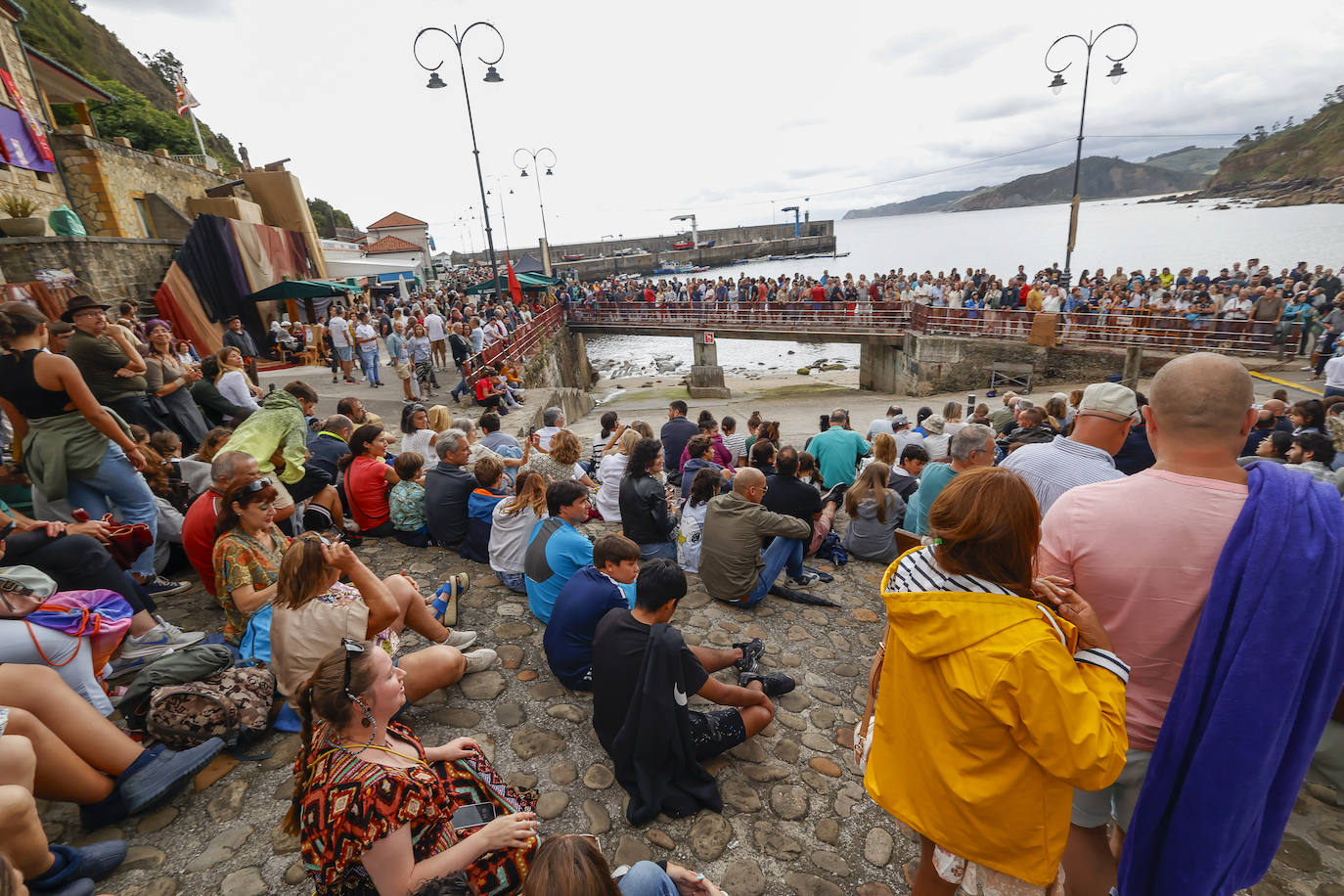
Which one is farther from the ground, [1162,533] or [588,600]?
[1162,533]

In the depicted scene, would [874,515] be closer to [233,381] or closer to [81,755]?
[81,755]

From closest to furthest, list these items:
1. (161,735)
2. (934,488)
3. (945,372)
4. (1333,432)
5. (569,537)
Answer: (161,735) → (569,537) → (934,488) → (1333,432) → (945,372)

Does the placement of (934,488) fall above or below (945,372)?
above

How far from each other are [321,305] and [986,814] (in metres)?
23.6

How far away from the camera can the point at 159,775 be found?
2758mm

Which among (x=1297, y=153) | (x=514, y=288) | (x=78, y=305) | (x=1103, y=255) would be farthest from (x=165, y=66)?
(x=1297, y=153)

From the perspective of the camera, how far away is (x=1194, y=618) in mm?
1782

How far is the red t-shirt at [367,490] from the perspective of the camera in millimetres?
5656

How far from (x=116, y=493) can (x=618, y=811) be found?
4.31 m

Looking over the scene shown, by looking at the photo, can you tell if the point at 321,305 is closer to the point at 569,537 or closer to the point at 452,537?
the point at 452,537

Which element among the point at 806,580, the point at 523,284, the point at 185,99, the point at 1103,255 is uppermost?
the point at 185,99

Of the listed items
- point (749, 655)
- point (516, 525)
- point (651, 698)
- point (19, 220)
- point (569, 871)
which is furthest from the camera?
point (19, 220)

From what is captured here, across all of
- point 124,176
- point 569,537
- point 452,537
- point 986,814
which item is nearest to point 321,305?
point 124,176

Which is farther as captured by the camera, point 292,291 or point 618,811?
point 292,291
